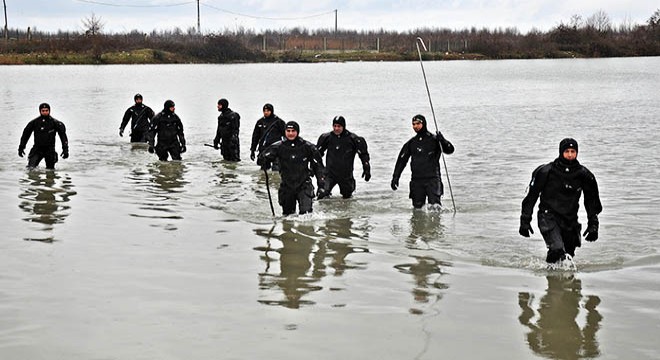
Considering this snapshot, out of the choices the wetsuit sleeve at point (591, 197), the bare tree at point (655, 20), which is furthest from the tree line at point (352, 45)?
the wetsuit sleeve at point (591, 197)

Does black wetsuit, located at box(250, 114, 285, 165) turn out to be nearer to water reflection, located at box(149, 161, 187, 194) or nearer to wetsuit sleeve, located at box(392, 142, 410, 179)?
water reflection, located at box(149, 161, 187, 194)

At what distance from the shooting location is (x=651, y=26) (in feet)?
388

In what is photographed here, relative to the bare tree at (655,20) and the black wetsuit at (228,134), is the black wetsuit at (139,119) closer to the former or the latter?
the black wetsuit at (228,134)

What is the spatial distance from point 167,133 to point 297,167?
26.8 ft

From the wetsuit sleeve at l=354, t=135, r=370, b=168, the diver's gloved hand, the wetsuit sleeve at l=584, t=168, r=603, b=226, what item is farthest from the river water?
the wetsuit sleeve at l=354, t=135, r=370, b=168

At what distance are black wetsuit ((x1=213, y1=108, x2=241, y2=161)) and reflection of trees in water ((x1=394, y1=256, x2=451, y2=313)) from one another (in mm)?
10286

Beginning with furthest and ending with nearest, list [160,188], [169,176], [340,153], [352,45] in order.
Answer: [352,45], [169,176], [160,188], [340,153]

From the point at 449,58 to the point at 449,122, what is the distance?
66105 millimetres

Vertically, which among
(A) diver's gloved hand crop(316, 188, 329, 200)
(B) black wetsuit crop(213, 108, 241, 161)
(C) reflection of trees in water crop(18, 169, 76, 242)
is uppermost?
(B) black wetsuit crop(213, 108, 241, 161)

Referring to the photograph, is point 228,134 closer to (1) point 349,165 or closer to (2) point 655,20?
(1) point 349,165

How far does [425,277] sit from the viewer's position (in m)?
10.7

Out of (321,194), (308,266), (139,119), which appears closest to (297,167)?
(321,194)

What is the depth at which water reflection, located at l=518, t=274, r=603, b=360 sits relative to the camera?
322 inches

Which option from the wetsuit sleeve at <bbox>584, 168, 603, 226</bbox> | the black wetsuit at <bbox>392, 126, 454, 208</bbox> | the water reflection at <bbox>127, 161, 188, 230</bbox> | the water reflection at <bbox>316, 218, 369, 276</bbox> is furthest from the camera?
the water reflection at <bbox>127, 161, 188, 230</bbox>
